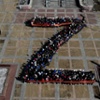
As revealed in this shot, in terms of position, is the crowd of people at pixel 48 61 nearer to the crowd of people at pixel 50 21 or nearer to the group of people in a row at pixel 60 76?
the group of people in a row at pixel 60 76

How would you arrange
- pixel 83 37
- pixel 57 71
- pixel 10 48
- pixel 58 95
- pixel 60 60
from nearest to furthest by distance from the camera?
pixel 58 95 < pixel 57 71 < pixel 60 60 < pixel 10 48 < pixel 83 37

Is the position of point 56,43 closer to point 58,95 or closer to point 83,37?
point 83,37

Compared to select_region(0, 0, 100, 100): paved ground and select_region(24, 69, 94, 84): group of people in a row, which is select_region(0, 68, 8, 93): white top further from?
select_region(24, 69, 94, 84): group of people in a row

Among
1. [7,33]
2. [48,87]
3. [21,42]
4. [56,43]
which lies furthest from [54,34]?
[48,87]

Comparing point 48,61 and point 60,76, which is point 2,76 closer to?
point 48,61

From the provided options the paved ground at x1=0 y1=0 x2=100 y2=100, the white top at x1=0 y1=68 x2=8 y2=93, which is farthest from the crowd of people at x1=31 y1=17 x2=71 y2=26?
the white top at x1=0 y1=68 x2=8 y2=93
